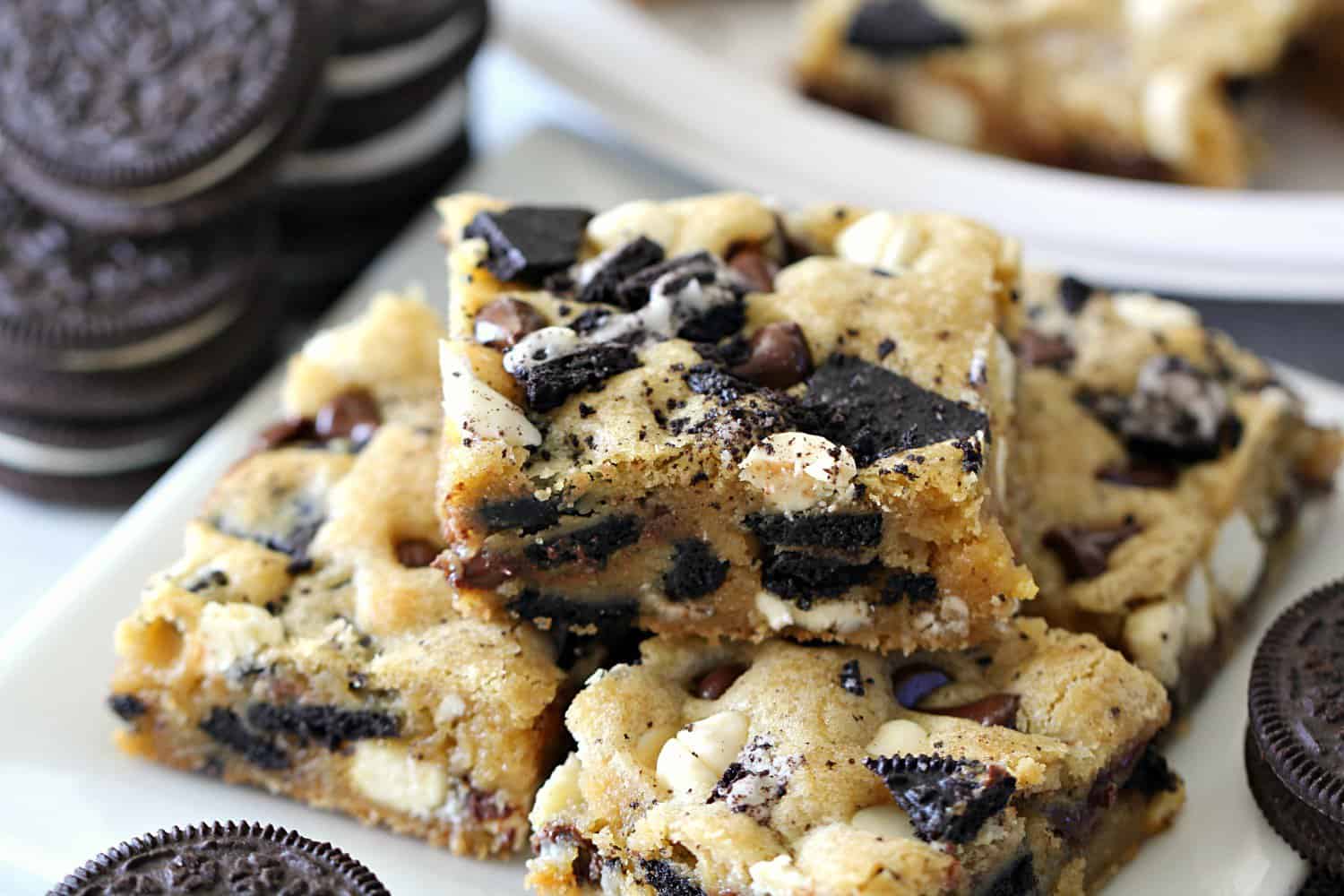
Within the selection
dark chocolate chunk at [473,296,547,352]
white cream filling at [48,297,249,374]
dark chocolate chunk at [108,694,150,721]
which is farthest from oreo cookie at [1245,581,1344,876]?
white cream filling at [48,297,249,374]

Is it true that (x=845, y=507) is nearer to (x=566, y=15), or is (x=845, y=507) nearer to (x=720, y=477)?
(x=720, y=477)

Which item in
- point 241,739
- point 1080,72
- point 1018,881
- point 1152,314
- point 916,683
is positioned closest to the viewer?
point 1018,881

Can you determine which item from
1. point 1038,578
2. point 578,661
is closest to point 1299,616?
point 1038,578

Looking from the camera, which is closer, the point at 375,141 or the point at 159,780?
the point at 159,780

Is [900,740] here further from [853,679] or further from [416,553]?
[416,553]

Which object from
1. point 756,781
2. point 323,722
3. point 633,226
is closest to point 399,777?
point 323,722

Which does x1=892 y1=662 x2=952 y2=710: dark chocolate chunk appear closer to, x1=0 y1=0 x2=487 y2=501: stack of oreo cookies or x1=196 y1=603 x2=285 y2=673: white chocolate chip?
x1=196 y1=603 x2=285 y2=673: white chocolate chip
